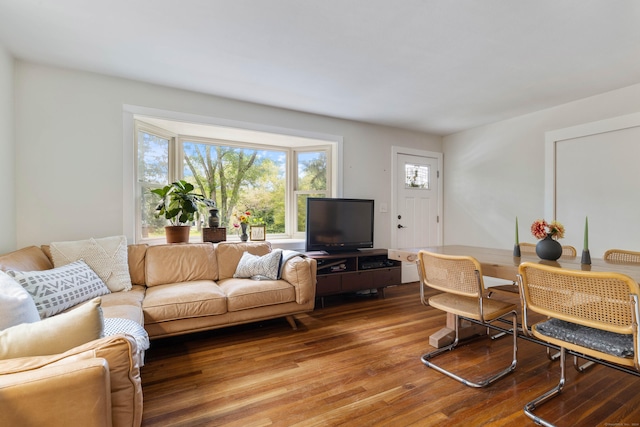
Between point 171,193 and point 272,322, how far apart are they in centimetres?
165

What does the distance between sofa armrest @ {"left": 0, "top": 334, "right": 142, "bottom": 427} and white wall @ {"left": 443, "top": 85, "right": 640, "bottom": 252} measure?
13.8 feet

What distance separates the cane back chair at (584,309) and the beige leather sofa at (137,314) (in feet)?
5.68

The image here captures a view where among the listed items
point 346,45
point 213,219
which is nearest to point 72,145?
point 213,219

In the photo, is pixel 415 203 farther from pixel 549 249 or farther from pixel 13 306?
pixel 13 306

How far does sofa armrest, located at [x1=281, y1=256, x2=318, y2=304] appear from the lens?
8.94 ft

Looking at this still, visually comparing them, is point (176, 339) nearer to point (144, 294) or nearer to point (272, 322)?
point (144, 294)

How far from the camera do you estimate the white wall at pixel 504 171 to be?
3.26m

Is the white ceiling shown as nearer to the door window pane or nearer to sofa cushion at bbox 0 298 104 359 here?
the door window pane

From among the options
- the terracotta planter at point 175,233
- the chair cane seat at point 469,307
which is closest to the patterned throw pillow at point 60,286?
the terracotta planter at point 175,233

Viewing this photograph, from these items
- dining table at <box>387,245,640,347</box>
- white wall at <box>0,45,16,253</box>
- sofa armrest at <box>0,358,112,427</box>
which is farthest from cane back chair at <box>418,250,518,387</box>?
white wall at <box>0,45,16,253</box>

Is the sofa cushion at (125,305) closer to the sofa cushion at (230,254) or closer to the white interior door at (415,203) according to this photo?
the sofa cushion at (230,254)

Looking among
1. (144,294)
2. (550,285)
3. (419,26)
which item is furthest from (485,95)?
(144,294)

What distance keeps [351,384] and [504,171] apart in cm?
359

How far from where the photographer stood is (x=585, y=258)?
194 centimetres
